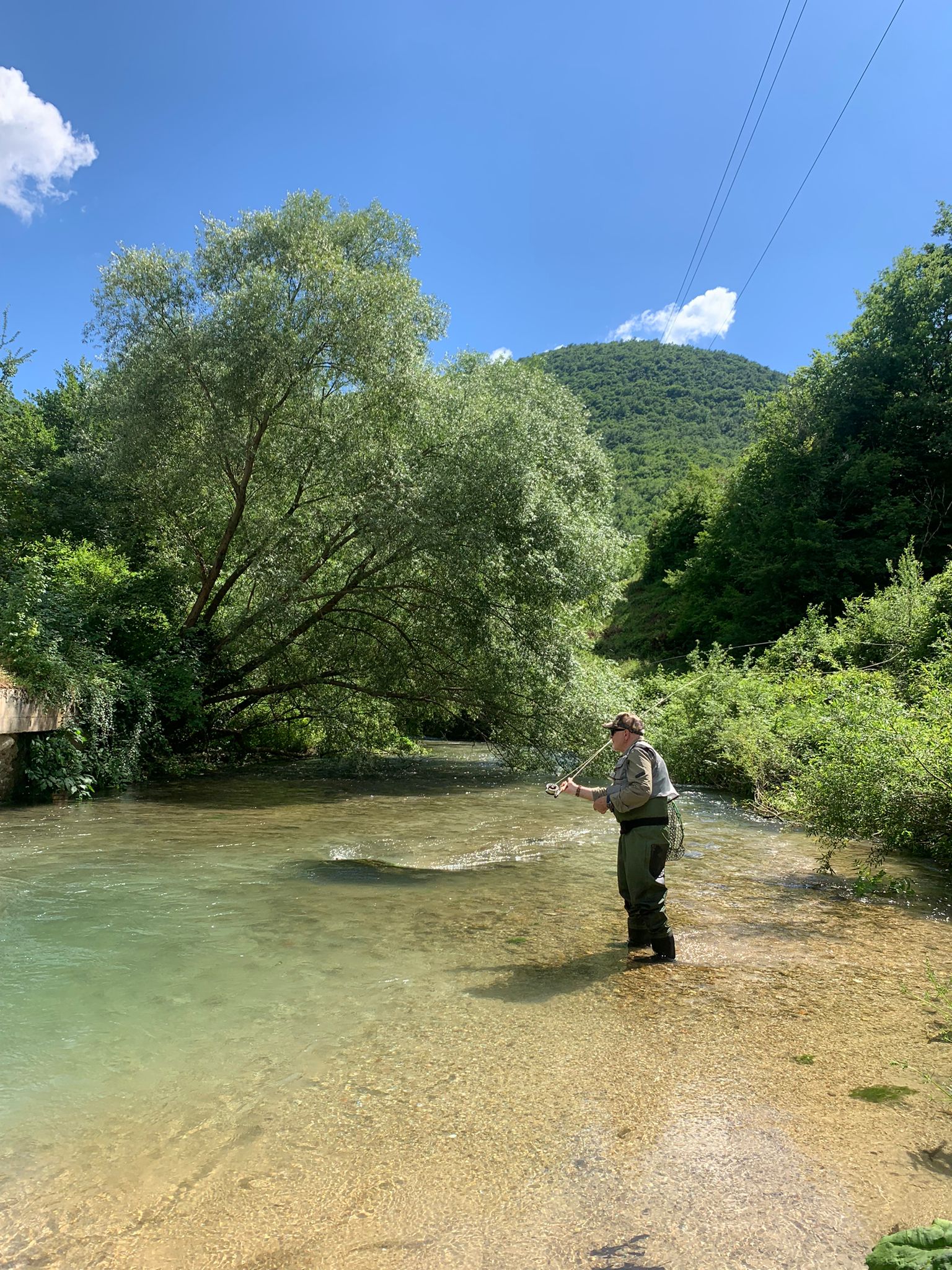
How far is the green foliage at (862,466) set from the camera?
31688 millimetres

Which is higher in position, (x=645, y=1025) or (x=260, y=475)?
(x=260, y=475)

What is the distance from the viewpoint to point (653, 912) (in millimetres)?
6035

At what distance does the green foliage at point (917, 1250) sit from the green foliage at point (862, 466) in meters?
31.8

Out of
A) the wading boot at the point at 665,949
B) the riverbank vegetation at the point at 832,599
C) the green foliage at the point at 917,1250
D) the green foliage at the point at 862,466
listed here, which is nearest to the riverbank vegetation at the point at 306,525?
the riverbank vegetation at the point at 832,599

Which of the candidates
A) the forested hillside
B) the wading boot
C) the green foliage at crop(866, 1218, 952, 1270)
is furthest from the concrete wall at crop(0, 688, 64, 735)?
the forested hillside

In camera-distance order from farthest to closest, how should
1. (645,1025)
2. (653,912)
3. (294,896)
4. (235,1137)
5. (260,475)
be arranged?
(260,475)
(294,896)
(653,912)
(645,1025)
(235,1137)

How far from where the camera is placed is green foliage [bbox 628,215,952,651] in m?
31.7

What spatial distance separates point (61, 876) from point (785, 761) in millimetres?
9908

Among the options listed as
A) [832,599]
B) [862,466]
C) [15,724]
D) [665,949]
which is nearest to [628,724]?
[665,949]

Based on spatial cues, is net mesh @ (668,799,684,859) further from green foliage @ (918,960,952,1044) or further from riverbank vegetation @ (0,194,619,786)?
riverbank vegetation @ (0,194,619,786)

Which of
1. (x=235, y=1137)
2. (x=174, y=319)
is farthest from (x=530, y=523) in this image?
(x=235, y=1137)

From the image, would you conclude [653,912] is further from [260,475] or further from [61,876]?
[260,475]

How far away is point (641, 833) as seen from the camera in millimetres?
6152

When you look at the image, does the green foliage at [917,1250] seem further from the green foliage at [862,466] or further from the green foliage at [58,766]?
the green foliage at [862,466]
